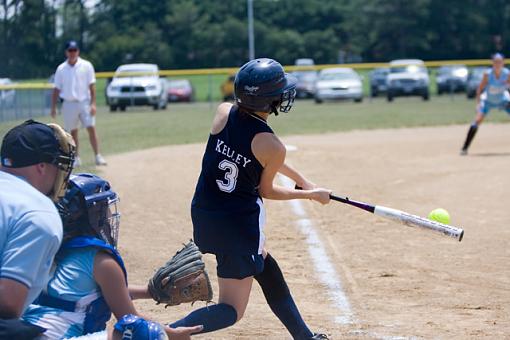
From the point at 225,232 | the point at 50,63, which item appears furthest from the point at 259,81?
the point at 50,63

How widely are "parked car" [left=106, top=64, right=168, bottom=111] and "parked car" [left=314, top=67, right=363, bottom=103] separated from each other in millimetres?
6950

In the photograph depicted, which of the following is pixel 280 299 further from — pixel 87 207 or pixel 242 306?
pixel 87 207

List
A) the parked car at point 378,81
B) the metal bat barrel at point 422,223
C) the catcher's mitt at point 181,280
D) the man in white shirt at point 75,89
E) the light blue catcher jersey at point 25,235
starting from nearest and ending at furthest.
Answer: the light blue catcher jersey at point 25,235
the catcher's mitt at point 181,280
the metal bat barrel at point 422,223
the man in white shirt at point 75,89
the parked car at point 378,81

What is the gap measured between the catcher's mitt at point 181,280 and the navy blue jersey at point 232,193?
0.30m

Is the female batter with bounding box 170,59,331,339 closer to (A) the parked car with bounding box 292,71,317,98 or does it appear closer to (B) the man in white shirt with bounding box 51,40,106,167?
(B) the man in white shirt with bounding box 51,40,106,167

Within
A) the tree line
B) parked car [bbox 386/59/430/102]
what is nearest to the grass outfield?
parked car [bbox 386/59/430/102]

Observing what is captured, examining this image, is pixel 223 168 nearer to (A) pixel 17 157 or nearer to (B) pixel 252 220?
(B) pixel 252 220

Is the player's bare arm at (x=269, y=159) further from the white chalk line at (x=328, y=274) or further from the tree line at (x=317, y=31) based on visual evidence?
the tree line at (x=317, y=31)

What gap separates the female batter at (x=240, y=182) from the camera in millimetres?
4668

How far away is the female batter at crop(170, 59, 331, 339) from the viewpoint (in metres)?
4.67

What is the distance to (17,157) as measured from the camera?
3.35 meters

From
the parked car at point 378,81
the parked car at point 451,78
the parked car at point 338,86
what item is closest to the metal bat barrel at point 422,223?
the parked car at point 338,86

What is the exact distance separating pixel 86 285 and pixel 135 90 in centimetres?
2907

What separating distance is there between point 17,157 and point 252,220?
1.68m
